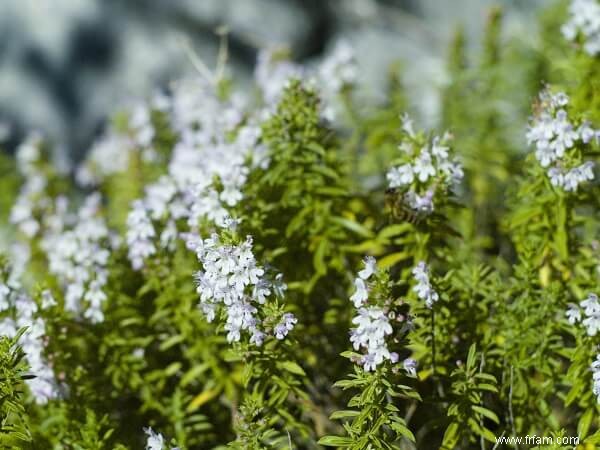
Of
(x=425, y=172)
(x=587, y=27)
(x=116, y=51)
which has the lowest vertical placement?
(x=425, y=172)

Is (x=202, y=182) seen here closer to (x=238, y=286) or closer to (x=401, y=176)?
(x=238, y=286)

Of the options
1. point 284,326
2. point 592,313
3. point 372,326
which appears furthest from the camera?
point 592,313

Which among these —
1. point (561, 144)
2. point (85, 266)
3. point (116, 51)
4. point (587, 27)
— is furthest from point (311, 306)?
point (116, 51)

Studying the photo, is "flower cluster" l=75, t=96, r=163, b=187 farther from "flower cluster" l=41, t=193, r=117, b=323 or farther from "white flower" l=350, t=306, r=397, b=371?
"white flower" l=350, t=306, r=397, b=371

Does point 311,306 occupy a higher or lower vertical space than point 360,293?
higher

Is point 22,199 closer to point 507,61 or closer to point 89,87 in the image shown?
point 89,87

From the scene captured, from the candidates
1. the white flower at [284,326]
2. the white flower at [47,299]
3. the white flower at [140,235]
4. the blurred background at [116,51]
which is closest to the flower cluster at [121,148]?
the blurred background at [116,51]

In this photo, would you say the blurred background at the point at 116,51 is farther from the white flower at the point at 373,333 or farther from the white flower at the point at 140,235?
the white flower at the point at 373,333
